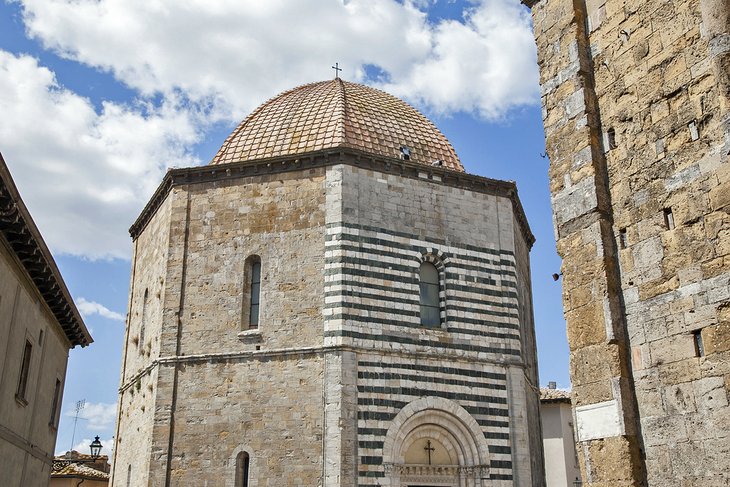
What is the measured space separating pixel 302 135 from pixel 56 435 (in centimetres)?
854

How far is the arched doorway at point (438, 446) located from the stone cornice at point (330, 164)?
5.11 m

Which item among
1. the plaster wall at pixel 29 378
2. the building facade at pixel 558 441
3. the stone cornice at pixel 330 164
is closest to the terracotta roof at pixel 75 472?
the plaster wall at pixel 29 378

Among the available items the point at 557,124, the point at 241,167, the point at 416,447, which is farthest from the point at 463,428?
the point at 557,124

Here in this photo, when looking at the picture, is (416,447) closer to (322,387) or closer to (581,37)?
(322,387)

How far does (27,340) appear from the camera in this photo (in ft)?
39.5

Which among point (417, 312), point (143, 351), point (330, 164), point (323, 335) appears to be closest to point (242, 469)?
point (323, 335)

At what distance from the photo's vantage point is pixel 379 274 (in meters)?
15.4

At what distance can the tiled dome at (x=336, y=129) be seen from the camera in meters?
17.2

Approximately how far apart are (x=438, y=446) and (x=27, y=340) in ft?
26.8

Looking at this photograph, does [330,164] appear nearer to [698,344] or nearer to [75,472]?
[698,344]

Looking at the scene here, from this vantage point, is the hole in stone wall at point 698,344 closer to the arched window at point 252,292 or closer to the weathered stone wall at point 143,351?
the arched window at point 252,292

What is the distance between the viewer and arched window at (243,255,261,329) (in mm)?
15523

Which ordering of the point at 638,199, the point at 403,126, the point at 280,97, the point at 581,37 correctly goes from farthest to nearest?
the point at 280,97, the point at 403,126, the point at 581,37, the point at 638,199

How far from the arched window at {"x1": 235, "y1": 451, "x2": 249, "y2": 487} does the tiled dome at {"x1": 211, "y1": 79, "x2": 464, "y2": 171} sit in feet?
21.6
